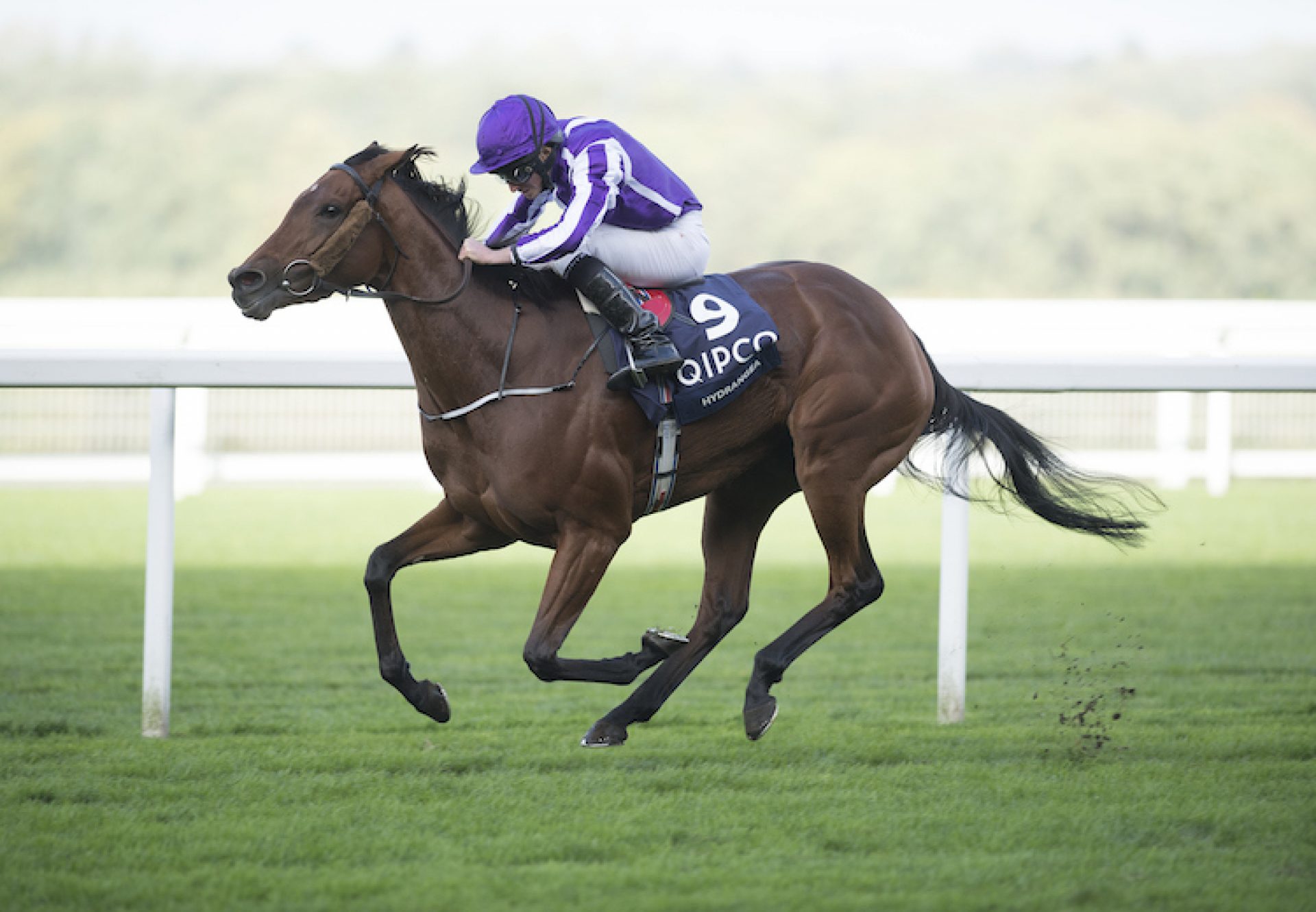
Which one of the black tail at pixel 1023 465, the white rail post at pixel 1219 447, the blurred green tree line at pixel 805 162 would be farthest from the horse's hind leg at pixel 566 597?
the blurred green tree line at pixel 805 162

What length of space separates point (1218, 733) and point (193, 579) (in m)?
5.25

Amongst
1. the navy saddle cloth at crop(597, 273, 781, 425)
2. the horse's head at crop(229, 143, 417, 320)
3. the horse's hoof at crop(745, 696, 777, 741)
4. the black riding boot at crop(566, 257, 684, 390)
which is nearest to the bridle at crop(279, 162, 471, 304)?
the horse's head at crop(229, 143, 417, 320)

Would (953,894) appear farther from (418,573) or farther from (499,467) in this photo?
(418,573)

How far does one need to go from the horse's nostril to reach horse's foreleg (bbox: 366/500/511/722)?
0.75m

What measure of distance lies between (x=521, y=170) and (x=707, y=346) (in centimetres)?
65

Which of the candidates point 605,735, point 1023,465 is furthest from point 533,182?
point 1023,465

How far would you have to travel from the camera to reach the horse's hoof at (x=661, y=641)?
4070 mm

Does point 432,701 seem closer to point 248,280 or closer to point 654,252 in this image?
point 248,280

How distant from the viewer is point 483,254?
379 centimetres

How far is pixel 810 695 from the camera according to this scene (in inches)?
198

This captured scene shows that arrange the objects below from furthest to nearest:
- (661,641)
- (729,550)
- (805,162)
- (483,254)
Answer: (805,162) < (729,550) < (661,641) < (483,254)

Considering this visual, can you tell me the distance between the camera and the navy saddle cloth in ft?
12.6

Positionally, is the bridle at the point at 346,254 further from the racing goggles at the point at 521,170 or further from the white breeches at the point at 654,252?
the white breeches at the point at 654,252

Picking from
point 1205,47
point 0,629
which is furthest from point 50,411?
point 1205,47
